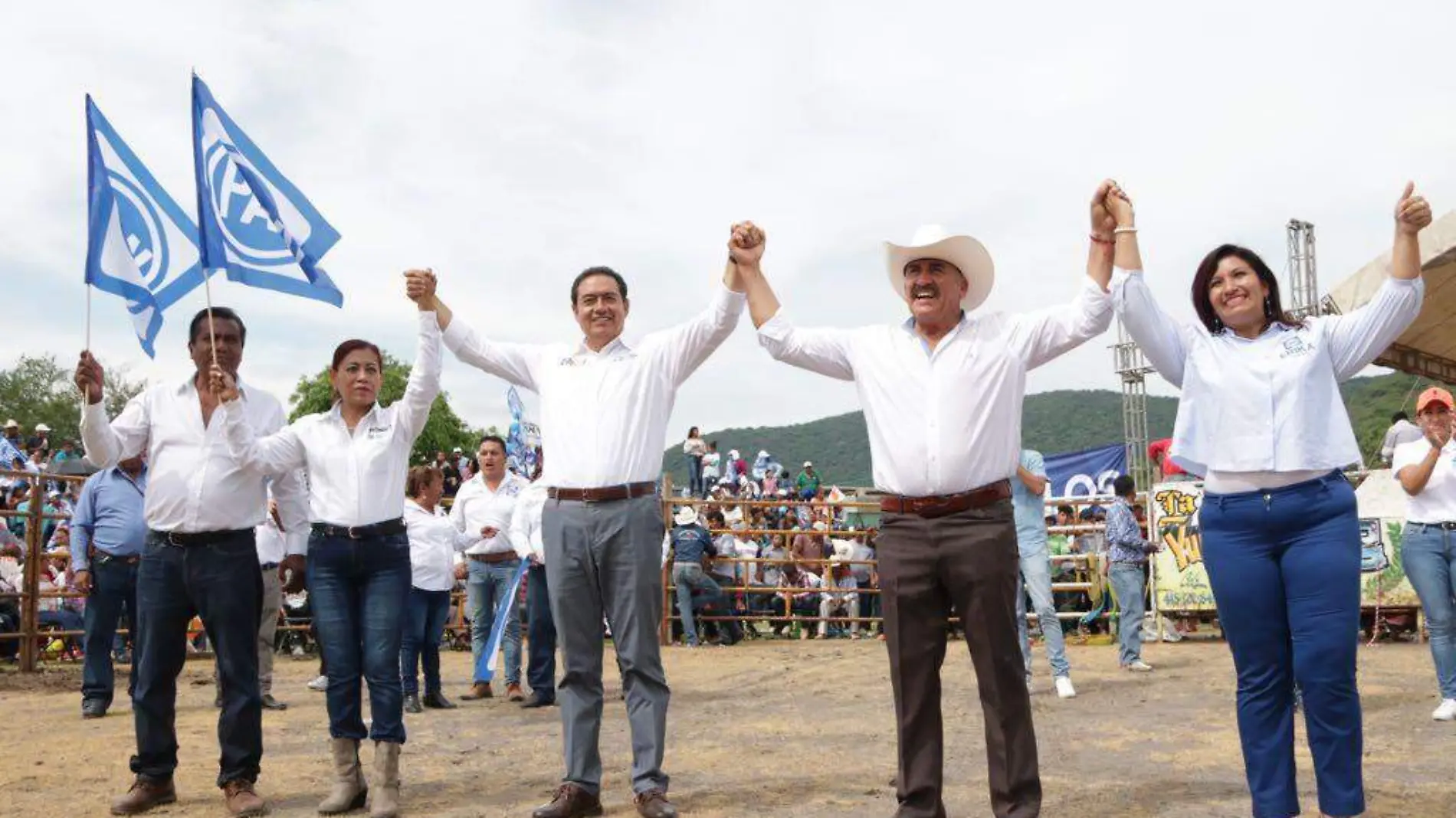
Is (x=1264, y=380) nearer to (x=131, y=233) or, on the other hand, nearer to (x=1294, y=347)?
(x=1294, y=347)

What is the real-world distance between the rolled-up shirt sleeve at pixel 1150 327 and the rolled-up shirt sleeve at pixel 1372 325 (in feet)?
1.45

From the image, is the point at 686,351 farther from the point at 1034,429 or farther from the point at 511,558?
the point at 1034,429

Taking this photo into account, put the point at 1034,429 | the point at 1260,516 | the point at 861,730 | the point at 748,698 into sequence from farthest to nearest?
the point at 1034,429 < the point at 748,698 < the point at 861,730 < the point at 1260,516

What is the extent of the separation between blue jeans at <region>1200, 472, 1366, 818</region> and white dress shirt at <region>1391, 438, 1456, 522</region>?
3556 mm

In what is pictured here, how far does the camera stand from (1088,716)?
25.1ft

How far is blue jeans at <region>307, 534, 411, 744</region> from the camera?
4902mm

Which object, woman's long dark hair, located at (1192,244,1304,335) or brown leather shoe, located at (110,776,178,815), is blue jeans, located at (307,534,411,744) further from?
woman's long dark hair, located at (1192,244,1304,335)

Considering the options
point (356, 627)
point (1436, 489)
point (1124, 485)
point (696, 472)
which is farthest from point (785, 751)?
point (696, 472)

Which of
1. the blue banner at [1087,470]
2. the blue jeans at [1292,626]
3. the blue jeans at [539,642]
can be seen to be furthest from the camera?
the blue banner at [1087,470]

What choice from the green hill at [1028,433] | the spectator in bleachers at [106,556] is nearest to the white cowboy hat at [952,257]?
the spectator in bleachers at [106,556]

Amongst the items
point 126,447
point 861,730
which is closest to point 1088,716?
point 861,730

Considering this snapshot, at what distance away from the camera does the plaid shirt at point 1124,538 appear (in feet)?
36.8

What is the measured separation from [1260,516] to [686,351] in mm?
2353

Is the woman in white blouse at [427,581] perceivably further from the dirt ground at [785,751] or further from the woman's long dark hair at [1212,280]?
the woman's long dark hair at [1212,280]
